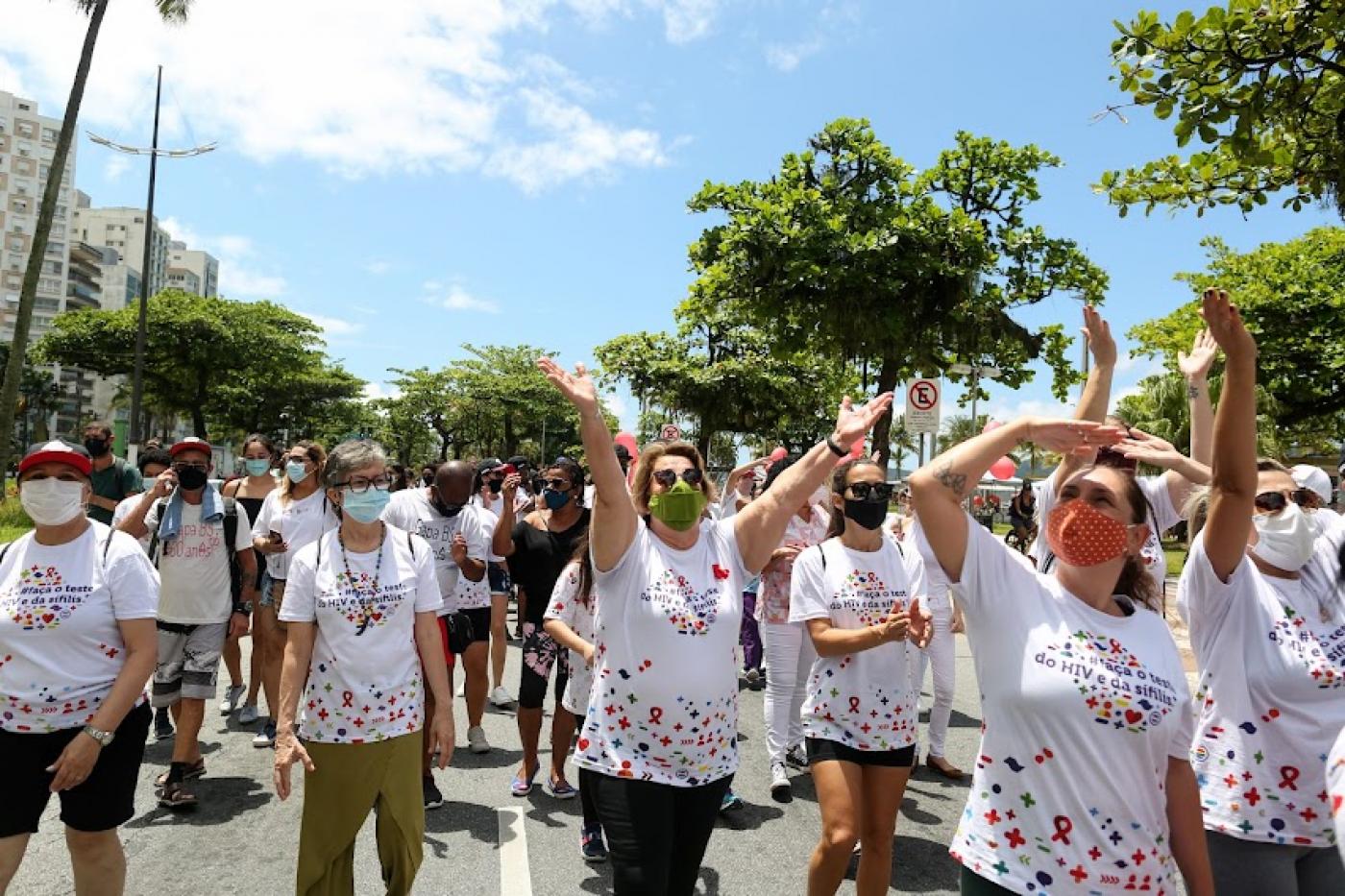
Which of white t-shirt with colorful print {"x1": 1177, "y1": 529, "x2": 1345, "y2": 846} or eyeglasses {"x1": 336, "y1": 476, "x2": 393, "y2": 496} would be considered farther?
eyeglasses {"x1": 336, "y1": 476, "x2": 393, "y2": 496}

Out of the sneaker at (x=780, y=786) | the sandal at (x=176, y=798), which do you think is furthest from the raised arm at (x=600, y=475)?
the sandal at (x=176, y=798)

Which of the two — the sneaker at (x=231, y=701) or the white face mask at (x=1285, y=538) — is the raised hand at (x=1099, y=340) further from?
the sneaker at (x=231, y=701)

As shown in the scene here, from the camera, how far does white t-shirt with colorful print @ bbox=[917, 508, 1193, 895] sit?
215 cm

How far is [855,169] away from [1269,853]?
26.8 ft

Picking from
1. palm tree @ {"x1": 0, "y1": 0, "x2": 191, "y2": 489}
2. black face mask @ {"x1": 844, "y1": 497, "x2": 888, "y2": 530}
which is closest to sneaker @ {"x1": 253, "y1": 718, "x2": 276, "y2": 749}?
black face mask @ {"x1": 844, "y1": 497, "x2": 888, "y2": 530}

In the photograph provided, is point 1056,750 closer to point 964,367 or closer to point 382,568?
point 382,568

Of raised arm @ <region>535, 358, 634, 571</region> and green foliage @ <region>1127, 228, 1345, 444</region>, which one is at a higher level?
green foliage @ <region>1127, 228, 1345, 444</region>

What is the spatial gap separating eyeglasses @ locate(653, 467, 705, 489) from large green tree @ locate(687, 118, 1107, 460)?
5.97 meters

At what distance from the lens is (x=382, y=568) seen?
137 inches

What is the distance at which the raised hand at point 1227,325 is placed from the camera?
247 centimetres

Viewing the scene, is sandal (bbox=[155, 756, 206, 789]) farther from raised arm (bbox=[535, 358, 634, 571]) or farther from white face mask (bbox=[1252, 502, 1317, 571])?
white face mask (bbox=[1252, 502, 1317, 571])

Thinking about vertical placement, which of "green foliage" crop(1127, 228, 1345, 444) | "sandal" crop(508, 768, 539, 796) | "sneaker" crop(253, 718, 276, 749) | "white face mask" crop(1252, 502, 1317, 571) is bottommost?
"sandal" crop(508, 768, 539, 796)

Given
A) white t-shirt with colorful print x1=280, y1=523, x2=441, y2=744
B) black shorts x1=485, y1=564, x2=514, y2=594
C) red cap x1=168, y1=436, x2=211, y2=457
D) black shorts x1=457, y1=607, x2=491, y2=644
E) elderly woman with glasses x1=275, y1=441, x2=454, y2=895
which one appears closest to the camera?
elderly woman with glasses x1=275, y1=441, x2=454, y2=895

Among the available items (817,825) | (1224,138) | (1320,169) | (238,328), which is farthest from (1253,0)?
(238,328)
